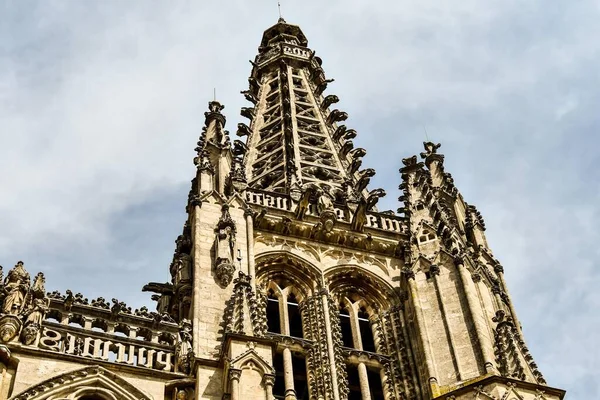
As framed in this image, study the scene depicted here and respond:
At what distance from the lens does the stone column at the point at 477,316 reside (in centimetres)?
2595

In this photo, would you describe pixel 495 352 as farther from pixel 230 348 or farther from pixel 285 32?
pixel 285 32

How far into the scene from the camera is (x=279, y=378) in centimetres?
2759

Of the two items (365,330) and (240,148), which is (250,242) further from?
(240,148)

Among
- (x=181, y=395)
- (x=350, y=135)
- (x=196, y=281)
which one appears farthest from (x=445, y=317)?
(x=350, y=135)

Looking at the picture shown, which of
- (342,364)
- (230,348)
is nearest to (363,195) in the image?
(342,364)

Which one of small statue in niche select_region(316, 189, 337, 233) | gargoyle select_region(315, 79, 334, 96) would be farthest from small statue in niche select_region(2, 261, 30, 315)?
gargoyle select_region(315, 79, 334, 96)

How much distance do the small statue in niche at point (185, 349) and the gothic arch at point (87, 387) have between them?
1.19 m

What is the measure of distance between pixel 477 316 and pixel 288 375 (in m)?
A: 3.96

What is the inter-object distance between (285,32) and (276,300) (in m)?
23.3

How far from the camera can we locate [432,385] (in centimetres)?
2617

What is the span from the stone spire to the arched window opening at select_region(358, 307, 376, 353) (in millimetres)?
4031

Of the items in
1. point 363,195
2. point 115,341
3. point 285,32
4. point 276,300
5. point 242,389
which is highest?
point 285,32

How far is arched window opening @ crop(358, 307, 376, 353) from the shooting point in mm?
29938

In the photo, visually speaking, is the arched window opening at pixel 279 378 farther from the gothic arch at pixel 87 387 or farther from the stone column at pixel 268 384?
the gothic arch at pixel 87 387
